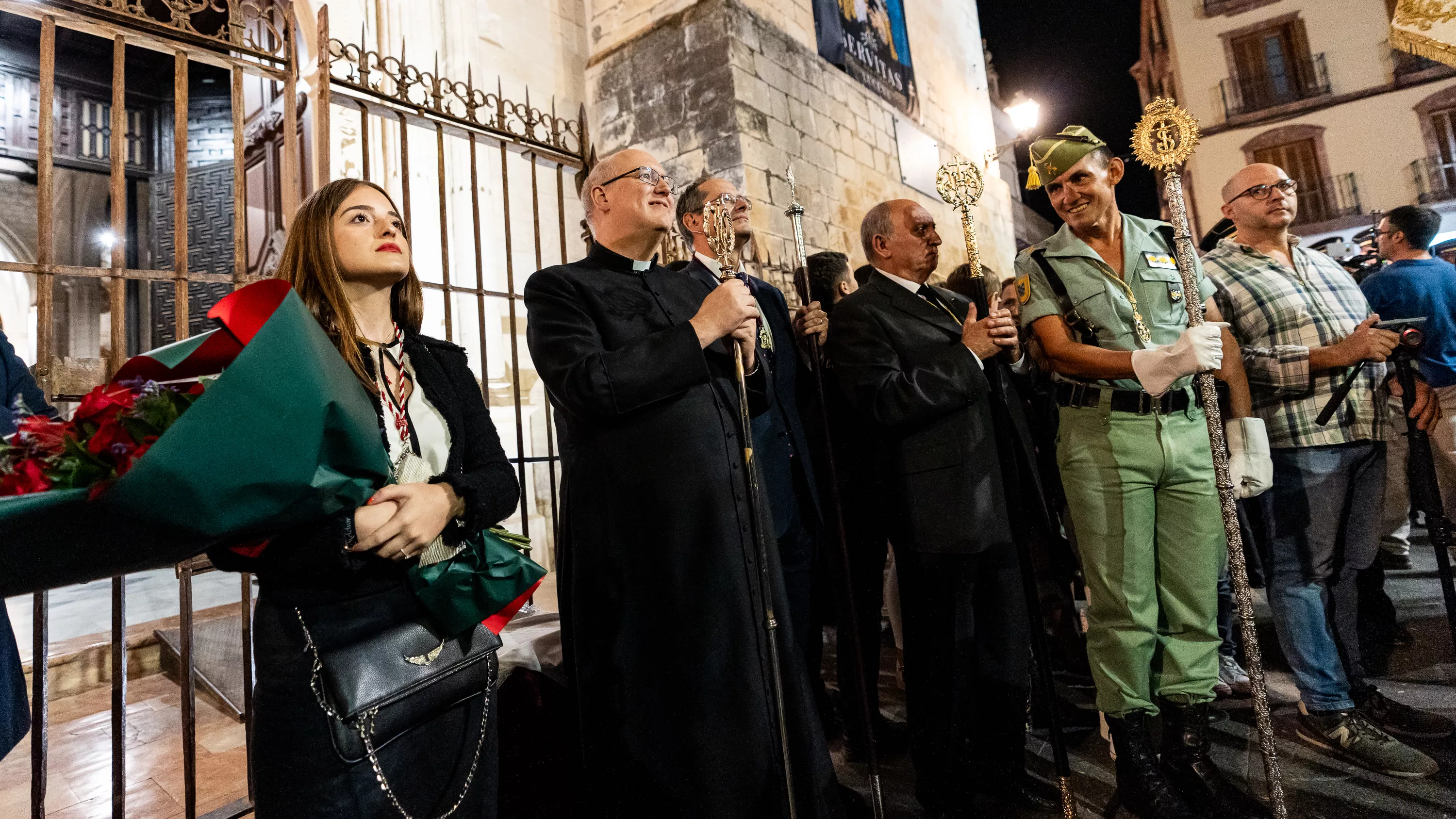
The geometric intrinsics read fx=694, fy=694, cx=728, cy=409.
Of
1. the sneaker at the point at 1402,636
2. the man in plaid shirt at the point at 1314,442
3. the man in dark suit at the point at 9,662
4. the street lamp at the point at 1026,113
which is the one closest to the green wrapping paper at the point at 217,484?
the man in dark suit at the point at 9,662

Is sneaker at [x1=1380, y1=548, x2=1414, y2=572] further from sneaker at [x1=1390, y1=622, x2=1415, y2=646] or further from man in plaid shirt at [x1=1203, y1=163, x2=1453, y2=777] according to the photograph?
man in plaid shirt at [x1=1203, y1=163, x2=1453, y2=777]

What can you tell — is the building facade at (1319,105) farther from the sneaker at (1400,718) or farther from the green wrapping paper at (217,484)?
the green wrapping paper at (217,484)

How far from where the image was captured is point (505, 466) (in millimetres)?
1668

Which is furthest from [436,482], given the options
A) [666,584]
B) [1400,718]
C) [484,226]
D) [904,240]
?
[484,226]

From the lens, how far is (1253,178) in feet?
9.68

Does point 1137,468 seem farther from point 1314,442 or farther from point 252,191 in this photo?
point 252,191

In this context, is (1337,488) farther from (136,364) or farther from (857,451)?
(136,364)

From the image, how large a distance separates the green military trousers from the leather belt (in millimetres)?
20

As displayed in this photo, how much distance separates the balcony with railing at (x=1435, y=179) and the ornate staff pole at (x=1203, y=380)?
18.7 m

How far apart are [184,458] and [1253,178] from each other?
3743mm

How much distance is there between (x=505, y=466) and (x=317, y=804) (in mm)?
740

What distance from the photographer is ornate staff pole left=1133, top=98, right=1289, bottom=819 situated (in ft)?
6.35

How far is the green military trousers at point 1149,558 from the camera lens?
2.28 metres

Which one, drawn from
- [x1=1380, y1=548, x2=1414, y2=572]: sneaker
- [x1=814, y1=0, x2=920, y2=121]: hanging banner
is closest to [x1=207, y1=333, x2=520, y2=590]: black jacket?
[x1=1380, y1=548, x2=1414, y2=572]: sneaker
